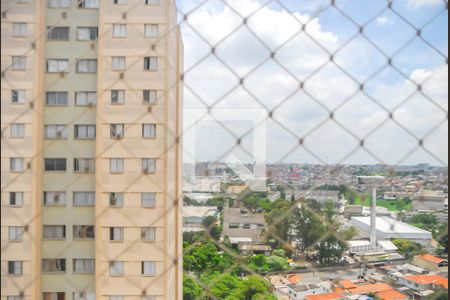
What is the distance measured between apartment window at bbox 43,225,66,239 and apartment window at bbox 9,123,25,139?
12.9 inches

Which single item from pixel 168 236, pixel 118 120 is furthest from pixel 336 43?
pixel 118 120

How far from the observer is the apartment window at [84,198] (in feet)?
4.60

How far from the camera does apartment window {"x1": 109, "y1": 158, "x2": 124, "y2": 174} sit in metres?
1.62

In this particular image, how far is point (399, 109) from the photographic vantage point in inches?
31.3

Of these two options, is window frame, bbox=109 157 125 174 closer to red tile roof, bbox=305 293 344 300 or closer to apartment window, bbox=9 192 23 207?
apartment window, bbox=9 192 23 207

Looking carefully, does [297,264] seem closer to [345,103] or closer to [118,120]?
[345,103]

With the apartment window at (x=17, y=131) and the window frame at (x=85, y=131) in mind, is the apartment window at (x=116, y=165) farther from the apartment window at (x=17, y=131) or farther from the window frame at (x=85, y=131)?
the apartment window at (x=17, y=131)

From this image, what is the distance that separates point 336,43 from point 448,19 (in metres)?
0.23

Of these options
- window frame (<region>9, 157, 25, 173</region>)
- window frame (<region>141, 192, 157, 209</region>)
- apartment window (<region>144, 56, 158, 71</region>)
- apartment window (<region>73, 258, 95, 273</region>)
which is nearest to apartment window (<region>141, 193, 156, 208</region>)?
window frame (<region>141, 192, 157, 209</region>)

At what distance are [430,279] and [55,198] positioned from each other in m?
1.12

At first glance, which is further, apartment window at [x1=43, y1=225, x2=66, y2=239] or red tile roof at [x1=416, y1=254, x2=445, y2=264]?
apartment window at [x1=43, y1=225, x2=66, y2=239]

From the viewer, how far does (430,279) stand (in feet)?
2.73

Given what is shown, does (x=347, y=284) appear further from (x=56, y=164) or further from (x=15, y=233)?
(x=56, y=164)

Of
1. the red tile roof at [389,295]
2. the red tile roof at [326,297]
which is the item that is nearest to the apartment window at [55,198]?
the red tile roof at [326,297]
